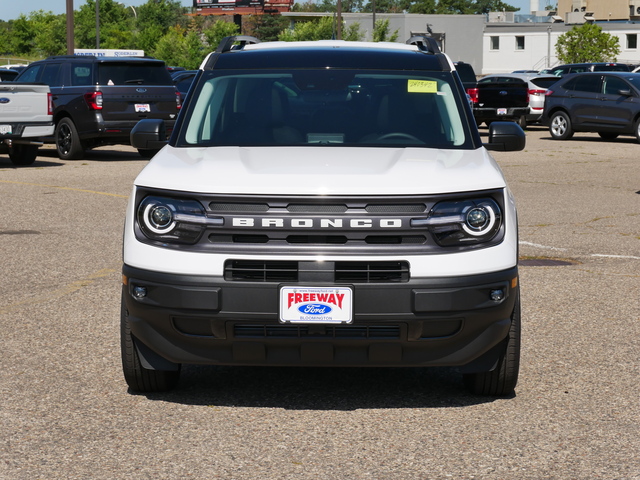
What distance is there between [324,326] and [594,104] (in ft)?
72.2

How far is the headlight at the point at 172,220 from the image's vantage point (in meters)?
4.65

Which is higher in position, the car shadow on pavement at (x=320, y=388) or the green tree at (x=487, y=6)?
the green tree at (x=487, y=6)

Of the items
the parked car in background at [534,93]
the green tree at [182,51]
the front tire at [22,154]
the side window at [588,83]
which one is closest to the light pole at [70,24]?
the parked car in background at [534,93]

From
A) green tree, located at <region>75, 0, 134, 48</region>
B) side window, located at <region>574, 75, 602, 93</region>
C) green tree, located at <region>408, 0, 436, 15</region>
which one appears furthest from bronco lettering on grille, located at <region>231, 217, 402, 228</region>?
green tree, located at <region>408, 0, 436, 15</region>

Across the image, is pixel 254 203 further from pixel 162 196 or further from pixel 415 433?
pixel 415 433

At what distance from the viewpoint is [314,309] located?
14.9ft

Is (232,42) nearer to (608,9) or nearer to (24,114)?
(24,114)

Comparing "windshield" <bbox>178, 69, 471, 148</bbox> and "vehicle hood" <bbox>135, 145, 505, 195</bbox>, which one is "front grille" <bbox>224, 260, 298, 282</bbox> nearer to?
"vehicle hood" <bbox>135, 145, 505, 195</bbox>

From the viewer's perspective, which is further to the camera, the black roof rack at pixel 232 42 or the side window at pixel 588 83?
the side window at pixel 588 83

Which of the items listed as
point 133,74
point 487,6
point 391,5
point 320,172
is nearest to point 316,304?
point 320,172

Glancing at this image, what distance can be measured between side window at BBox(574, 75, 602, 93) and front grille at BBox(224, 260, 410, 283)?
21871 mm

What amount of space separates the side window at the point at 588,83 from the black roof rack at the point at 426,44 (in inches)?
768

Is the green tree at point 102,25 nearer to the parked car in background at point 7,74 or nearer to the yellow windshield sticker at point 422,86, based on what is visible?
the parked car in background at point 7,74

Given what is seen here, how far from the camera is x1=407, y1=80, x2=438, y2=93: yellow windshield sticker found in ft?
19.5
